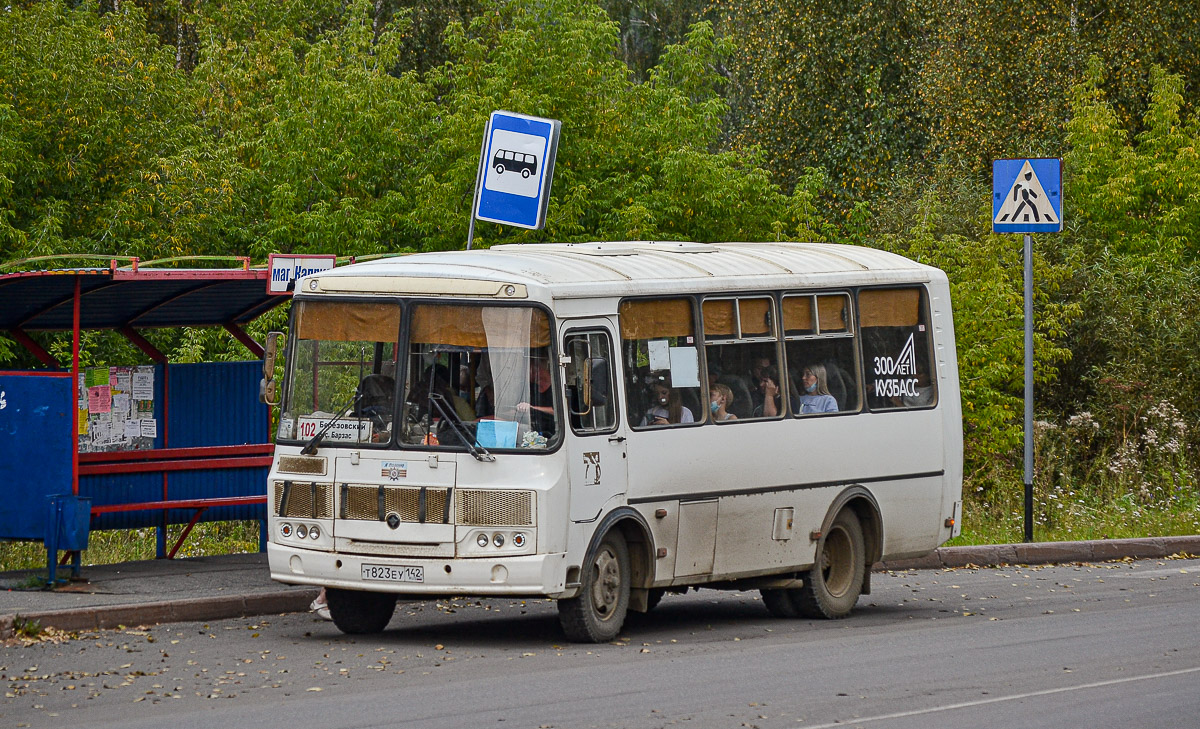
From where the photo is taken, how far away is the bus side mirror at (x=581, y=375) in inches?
441

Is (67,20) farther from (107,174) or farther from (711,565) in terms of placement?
(711,565)

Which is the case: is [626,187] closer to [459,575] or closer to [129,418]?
[129,418]

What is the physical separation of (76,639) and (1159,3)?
1088 inches

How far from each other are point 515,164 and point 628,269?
2.50m

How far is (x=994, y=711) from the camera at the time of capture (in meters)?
8.96

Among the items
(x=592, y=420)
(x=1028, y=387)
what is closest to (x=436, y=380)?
(x=592, y=420)

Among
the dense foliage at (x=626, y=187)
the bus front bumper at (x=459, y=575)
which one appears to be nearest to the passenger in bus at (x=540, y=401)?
the bus front bumper at (x=459, y=575)

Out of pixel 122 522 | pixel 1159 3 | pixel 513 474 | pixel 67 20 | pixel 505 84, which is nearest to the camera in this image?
pixel 513 474

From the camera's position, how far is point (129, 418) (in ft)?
48.2

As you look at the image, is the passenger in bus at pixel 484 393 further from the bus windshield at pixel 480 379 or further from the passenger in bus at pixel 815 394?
the passenger in bus at pixel 815 394

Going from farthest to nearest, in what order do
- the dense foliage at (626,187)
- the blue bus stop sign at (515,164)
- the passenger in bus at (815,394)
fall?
the dense foliage at (626,187) < the blue bus stop sign at (515,164) < the passenger in bus at (815,394)

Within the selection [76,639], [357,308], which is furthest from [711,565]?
[76,639]

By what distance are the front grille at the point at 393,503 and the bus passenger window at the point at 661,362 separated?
1.56 metres

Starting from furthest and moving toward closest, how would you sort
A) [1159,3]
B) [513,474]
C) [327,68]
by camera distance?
[1159,3], [327,68], [513,474]
